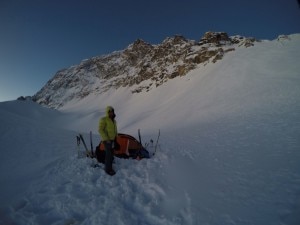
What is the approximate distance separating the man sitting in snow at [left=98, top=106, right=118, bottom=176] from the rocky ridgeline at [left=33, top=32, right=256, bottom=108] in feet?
133

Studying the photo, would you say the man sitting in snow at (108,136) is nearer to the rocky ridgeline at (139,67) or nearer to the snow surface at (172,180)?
the snow surface at (172,180)

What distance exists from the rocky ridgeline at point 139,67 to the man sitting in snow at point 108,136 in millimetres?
40523

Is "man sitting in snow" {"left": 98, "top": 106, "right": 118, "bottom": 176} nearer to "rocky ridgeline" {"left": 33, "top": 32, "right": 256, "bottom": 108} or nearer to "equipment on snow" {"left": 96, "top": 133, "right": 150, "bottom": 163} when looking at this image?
"equipment on snow" {"left": 96, "top": 133, "right": 150, "bottom": 163}

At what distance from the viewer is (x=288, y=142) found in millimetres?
11227

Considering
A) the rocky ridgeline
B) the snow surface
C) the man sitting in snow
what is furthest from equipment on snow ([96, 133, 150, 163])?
the rocky ridgeline

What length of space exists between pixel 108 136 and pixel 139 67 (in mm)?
86149

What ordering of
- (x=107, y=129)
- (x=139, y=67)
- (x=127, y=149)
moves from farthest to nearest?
(x=139, y=67)
(x=127, y=149)
(x=107, y=129)

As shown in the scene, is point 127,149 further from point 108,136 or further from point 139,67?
point 139,67

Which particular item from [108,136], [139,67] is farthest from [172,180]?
[139,67]

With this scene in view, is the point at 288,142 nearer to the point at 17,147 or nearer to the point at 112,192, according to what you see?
the point at 112,192

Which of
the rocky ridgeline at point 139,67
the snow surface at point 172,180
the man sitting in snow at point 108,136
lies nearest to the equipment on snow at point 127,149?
the snow surface at point 172,180

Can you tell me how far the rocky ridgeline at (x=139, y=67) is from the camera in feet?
181

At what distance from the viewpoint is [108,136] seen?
349 inches

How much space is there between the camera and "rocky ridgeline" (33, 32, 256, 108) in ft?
181
